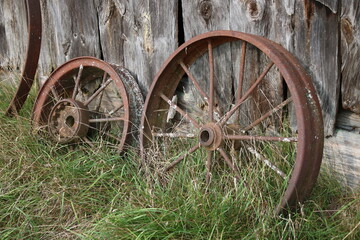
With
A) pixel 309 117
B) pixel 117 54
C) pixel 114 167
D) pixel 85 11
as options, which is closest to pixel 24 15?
pixel 85 11

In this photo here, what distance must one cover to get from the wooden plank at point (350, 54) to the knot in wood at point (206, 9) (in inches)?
35.6

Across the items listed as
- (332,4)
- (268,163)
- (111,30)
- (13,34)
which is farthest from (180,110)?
(13,34)

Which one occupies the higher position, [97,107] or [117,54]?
[117,54]

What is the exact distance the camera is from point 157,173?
9.91 feet

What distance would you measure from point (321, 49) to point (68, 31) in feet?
7.53

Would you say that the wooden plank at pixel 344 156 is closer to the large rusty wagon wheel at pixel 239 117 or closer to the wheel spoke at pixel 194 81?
the large rusty wagon wheel at pixel 239 117

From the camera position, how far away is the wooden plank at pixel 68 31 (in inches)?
163

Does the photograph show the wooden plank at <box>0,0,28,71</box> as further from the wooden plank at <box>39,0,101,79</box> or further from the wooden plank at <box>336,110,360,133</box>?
the wooden plank at <box>336,110,360,133</box>

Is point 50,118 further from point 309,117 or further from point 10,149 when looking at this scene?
point 309,117

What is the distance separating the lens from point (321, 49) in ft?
9.35

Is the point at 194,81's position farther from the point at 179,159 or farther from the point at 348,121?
the point at 348,121

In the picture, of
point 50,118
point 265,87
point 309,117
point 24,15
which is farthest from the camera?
point 24,15

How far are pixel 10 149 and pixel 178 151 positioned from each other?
115 centimetres

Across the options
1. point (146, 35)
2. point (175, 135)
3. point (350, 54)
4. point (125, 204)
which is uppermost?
point (146, 35)
